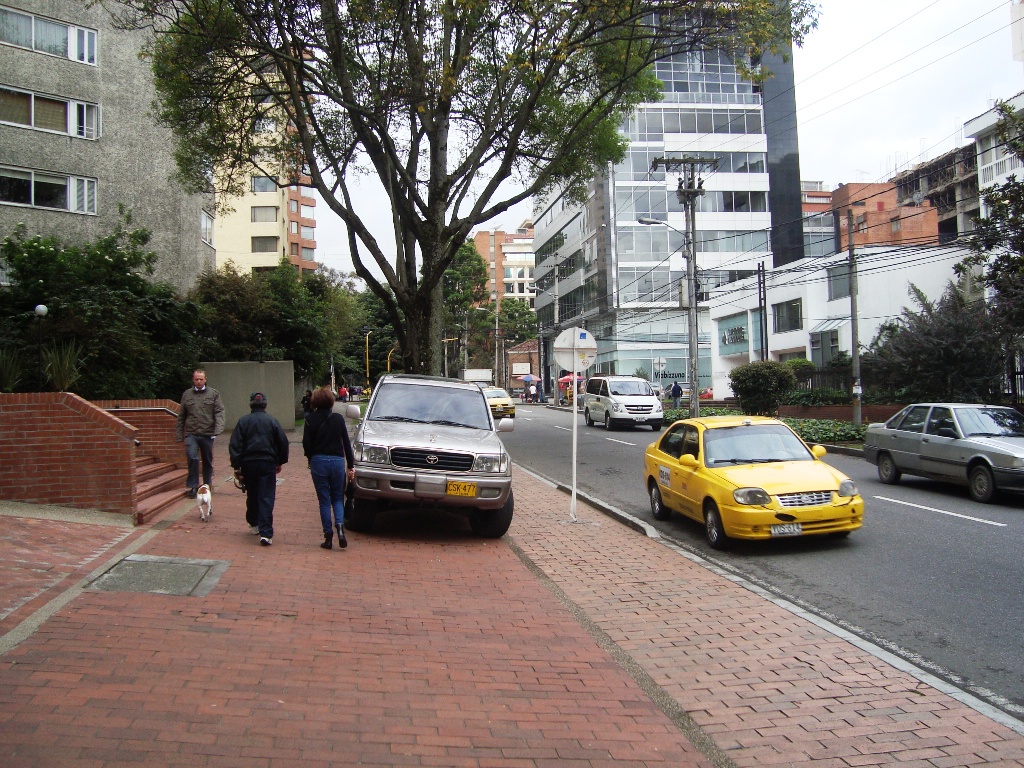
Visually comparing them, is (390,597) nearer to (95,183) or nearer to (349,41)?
(349,41)

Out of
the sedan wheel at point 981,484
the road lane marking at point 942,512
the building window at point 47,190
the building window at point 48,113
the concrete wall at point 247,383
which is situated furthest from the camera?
the concrete wall at point 247,383

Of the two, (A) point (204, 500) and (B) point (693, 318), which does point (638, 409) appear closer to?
(B) point (693, 318)

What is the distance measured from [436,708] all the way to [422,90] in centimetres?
1457

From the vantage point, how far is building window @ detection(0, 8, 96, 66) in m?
23.4

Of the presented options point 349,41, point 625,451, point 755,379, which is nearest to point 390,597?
point 349,41

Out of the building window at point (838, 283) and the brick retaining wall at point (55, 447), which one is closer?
the brick retaining wall at point (55, 447)

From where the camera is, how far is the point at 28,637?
5.08 m

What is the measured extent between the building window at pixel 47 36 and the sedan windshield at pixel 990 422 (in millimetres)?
25091

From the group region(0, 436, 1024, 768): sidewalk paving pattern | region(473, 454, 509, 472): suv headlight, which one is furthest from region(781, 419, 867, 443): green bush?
region(0, 436, 1024, 768): sidewalk paving pattern

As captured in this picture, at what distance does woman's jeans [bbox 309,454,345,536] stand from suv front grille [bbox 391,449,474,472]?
82 cm

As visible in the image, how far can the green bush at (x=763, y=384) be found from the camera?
89.5ft

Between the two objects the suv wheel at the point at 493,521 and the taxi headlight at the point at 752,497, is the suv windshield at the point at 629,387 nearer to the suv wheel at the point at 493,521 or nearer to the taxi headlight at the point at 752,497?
the suv wheel at the point at 493,521

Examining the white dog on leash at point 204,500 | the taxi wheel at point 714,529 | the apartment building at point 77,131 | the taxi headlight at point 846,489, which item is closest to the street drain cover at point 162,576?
the white dog on leash at point 204,500

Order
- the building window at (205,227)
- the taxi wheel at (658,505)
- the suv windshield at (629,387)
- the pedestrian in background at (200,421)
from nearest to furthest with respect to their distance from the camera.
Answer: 1. the pedestrian in background at (200,421)
2. the taxi wheel at (658,505)
3. the suv windshield at (629,387)
4. the building window at (205,227)
